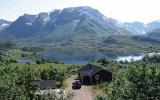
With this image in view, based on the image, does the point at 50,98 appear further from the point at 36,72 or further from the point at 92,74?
the point at 36,72

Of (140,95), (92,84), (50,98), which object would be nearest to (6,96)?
(50,98)

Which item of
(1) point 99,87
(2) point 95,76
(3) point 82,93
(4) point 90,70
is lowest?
(1) point 99,87

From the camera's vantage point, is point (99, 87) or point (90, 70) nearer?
point (99, 87)

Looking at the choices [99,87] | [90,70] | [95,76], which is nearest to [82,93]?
[99,87]

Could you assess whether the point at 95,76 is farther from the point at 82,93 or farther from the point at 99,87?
the point at 82,93

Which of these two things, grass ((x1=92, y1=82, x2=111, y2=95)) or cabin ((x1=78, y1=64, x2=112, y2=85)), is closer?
grass ((x1=92, y1=82, x2=111, y2=95))

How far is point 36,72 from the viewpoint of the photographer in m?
126

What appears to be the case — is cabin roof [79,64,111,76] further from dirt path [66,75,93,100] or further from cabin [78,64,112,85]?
dirt path [66,75,93,100]

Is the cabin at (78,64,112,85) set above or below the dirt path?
above

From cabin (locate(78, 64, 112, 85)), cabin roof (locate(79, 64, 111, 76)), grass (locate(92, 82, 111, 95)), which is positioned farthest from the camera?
cabin roof (locate(79, 64, 111, 76))

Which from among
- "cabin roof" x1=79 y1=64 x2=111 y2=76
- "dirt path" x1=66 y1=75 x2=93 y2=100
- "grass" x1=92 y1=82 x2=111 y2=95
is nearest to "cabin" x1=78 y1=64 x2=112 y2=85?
"cabin roof" x1=79 y1=64 x2=111 y2=76

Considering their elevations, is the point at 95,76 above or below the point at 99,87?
above

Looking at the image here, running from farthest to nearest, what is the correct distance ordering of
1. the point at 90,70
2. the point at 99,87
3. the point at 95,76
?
the point at 90,70
the point at 95,76
the point at 99,87

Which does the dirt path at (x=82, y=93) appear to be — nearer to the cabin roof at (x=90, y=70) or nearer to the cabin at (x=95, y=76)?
the cabin at (x=95, y=76)
